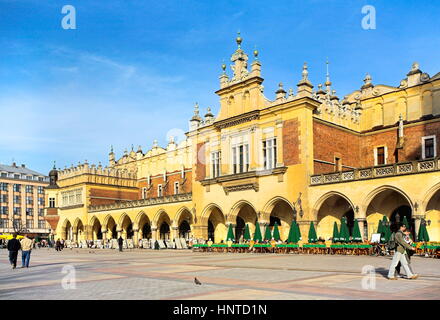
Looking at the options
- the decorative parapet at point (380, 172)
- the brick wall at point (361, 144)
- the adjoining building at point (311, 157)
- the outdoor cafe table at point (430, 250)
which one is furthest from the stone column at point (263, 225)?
the outdoor cafe table at point (430, 250)

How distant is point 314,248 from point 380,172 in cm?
653

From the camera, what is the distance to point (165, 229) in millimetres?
56281

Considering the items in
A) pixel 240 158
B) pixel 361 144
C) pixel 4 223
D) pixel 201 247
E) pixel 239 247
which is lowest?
pixel 4 223

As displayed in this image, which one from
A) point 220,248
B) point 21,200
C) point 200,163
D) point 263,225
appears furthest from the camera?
point 21,200

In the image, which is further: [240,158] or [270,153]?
[240,158]

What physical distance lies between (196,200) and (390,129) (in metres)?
18.0

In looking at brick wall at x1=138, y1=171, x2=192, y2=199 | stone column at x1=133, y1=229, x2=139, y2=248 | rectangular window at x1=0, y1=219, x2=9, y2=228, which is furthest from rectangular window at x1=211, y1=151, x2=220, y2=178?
rectangular window at x1=0, y1=219, x2=9, y2=228

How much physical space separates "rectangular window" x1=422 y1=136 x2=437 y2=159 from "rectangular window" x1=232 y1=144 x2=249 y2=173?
44.7ft

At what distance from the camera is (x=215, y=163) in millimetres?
43562

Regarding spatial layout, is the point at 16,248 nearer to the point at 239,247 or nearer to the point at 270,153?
the point at 239,247

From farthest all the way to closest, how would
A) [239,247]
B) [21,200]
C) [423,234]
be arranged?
[21,200] → [239,247] → [423,234]

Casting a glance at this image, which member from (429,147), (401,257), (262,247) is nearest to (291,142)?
(262,247)

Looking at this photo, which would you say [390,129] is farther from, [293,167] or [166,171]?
[166,171]

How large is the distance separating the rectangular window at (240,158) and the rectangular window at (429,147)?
44.7 ft
